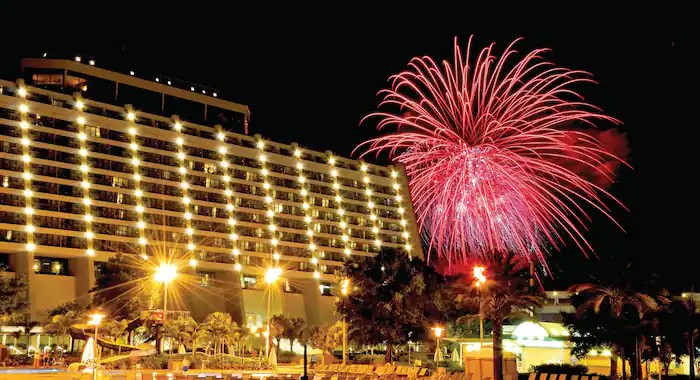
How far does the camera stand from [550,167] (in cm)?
3978

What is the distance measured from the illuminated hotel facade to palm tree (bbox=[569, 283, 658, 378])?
60.5m

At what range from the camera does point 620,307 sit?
4338 centimetres

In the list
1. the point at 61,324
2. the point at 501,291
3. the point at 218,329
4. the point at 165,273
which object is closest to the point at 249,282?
the point at 218,329

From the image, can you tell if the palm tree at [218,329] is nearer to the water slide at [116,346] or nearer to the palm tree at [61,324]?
the palm tree at [61,324]

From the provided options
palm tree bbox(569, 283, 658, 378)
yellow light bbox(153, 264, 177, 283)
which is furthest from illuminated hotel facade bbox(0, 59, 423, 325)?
palm tree bbox(569, 283, 658, 378)

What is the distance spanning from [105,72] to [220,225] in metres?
24.3

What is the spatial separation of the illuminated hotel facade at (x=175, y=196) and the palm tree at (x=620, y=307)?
6049 centimetres

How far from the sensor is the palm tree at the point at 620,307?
43000 mm

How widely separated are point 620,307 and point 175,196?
70436 millimetres

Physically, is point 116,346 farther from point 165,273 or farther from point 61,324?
point 61,324

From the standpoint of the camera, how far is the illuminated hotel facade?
9094 centimetres

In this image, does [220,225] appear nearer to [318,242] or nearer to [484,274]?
[318,242]

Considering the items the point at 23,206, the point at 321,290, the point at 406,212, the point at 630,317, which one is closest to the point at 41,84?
the point at 23,206

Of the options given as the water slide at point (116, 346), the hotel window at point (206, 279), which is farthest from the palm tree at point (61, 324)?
the hotel window at point (206, 279)
